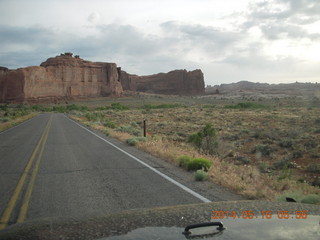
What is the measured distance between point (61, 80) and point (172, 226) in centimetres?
14475

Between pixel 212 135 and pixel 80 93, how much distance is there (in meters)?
Result: 132

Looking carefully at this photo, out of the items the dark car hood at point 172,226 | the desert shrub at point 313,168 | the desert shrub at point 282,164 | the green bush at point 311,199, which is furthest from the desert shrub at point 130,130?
the dark car hood at point 172,226

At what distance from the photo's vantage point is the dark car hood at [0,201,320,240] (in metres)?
2.63

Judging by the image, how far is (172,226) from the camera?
2.93 metres

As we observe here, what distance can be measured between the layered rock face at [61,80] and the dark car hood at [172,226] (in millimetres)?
130237

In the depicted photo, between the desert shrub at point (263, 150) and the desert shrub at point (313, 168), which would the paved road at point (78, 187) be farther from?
the desert shrub at point (263, 150)

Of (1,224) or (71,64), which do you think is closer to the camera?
(1,224)

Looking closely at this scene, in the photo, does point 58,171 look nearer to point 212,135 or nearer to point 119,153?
point 119,153

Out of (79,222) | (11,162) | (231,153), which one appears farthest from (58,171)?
(231,153)

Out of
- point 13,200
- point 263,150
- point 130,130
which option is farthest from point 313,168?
point 130,130

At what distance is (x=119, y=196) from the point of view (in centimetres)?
702

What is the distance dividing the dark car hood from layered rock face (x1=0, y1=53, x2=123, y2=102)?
130m

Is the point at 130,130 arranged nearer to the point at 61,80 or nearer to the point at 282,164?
the point at 282,164
